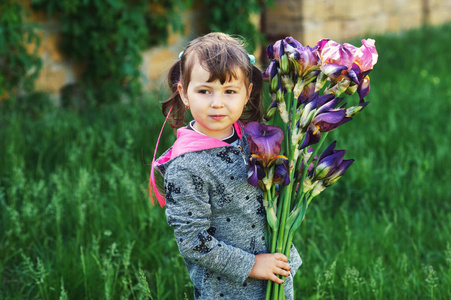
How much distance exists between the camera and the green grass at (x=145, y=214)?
2.32 metres

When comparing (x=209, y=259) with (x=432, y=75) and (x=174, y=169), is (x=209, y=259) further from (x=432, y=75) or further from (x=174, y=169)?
(x=432, y=75)

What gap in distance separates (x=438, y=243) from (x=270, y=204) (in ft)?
5.01

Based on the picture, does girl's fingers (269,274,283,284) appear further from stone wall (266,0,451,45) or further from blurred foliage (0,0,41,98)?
stone wall (266,0,451,45)

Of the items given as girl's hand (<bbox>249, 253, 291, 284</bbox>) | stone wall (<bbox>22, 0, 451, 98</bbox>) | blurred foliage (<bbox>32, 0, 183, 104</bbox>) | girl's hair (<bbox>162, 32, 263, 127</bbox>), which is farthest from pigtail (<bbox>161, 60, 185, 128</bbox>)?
blurred foliage (<bbox>32, 0, 183, 104</bbox>)

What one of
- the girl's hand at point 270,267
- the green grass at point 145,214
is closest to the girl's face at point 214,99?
the girl's hand at point 270,267

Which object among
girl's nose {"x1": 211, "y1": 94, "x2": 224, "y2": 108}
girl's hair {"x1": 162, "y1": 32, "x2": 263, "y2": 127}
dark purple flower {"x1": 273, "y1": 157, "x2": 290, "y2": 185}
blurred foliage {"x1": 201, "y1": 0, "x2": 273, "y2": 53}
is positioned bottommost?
blurred foliage {"x1": 201, "y1": 0, "x2": 273, "y2": 53}

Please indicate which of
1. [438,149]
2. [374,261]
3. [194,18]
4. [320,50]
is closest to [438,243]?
[374,261]

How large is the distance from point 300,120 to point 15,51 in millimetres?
3293

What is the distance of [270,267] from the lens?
1.66 meters

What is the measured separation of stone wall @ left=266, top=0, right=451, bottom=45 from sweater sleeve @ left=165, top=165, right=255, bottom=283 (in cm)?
585

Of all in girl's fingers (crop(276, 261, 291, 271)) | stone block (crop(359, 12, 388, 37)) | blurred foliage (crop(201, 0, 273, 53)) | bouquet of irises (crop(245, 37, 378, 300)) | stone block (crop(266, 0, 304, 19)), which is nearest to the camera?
bouquet of irises (crop(245, 37, 378, 300))

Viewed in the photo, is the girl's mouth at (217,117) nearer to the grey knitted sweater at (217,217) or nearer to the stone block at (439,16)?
the grey knitted sweater at (217,217)

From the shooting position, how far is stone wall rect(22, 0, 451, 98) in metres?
4.66

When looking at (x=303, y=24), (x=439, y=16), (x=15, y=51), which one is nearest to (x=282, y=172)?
(x=15, y=51)
